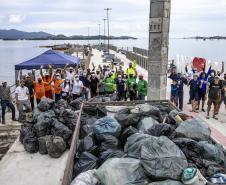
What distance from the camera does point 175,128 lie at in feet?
20.6

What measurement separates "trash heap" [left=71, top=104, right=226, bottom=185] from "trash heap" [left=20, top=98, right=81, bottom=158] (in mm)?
1047

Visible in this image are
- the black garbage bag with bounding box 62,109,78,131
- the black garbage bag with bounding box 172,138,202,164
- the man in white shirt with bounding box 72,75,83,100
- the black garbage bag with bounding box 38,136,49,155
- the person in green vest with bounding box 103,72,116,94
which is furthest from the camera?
the person in green vest with bounding box 103,72,116,94

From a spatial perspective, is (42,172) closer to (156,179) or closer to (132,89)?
(156,179)

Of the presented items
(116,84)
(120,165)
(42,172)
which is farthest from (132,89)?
(120,165)

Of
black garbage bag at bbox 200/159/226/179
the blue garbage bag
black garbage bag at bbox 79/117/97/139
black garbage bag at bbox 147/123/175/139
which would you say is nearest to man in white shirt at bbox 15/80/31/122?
black garbage bag at bbox 79/117/97/139

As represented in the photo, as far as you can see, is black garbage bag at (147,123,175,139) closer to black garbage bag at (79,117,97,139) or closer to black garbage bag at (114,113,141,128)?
black garbage bag at (114,113,141,128)

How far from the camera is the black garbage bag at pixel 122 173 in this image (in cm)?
394

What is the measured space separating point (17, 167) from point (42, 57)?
796cm

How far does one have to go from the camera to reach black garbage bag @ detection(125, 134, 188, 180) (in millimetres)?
4016

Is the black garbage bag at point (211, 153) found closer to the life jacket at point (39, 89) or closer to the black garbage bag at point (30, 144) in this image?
the black garbage bag at point (30, 144)

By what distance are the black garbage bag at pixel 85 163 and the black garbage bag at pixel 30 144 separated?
11.3 feet

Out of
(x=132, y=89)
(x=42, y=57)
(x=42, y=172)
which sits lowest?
(x=42, y=172)

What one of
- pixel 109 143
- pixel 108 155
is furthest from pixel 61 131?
pixel 108 155

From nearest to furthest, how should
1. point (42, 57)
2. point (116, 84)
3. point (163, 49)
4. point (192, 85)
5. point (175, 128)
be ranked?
point (175, 128), point (163, 49), point (192, 85), point (116, 84), point (42, 57)
